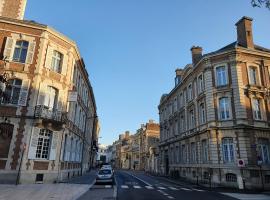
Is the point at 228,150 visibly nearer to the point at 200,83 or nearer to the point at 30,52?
the point at 200,83

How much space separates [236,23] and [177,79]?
1279 cm

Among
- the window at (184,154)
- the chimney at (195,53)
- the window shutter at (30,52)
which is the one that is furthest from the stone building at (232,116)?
the window shutter at (30,52)

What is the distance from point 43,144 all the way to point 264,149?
64.9 ft

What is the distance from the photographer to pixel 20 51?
20547mm

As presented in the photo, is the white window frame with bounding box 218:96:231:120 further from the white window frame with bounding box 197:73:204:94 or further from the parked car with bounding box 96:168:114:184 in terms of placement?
the parked car with bounding box 96:168:114:184

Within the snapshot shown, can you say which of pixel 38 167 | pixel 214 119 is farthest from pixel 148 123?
pixel 38 167

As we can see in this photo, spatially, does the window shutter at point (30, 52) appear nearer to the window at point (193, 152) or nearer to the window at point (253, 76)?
the window at point (193, 152)

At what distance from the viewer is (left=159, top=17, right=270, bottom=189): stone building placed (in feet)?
71.3

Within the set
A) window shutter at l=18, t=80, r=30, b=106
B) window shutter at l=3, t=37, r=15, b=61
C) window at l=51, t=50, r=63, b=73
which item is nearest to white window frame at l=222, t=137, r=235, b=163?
window at l=51, t=50, r=63, b=73

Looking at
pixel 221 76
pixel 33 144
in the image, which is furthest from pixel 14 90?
pixel 221 76

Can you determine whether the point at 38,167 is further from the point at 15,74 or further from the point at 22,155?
the point at 15,74

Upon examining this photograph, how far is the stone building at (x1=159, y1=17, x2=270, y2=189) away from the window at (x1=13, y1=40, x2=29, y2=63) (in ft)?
56.9

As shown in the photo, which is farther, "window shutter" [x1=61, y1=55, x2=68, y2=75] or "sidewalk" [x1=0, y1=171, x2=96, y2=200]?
"window shutter" [x1=61, y1=55, x2=68, y2=75]

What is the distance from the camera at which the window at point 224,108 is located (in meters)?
23.6
